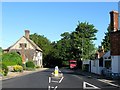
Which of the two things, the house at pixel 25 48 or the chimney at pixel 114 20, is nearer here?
the chimney at pixel 114 20

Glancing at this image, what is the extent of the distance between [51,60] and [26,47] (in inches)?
921

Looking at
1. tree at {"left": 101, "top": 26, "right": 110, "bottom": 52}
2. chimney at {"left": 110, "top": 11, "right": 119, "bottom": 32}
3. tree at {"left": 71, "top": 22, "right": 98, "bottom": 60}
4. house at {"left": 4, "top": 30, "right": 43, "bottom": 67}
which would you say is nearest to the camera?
chimney at {"left": 110, "top": 11, "right": 119, "bottom": 32}

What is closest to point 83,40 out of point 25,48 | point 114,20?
point 25,48

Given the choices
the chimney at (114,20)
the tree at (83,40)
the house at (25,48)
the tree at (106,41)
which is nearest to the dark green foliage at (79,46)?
the tree at (83,40)

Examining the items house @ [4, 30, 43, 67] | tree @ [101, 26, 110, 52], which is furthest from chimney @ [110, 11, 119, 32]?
house @ [4, 30, 43, 67]

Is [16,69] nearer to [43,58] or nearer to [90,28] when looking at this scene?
[90,28]

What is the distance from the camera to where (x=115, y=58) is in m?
41.0

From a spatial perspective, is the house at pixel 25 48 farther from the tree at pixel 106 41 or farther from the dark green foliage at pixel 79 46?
the tree at pixel 106 41

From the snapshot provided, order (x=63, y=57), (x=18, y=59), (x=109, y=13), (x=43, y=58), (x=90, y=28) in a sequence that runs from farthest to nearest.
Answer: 1. (x=43, y=58)
2. (x=63, y=57)
3. (x=90, y=28)
4. (x=18, y=59)
5. (x=109, y=13)

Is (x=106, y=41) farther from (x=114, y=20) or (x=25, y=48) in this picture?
(x=114, y=20)

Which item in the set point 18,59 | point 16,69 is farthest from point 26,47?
point 16,69

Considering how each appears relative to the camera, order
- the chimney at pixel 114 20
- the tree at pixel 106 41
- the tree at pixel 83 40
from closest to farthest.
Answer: the chimney at pixel 114 20
the tree at pixel 106 41
the tree at pixel 83 40

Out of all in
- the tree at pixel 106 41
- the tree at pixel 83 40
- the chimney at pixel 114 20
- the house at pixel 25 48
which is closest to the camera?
the chimney at pixel 114 20

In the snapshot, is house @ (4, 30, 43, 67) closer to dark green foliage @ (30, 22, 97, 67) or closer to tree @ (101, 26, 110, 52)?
dark green foliage @ (30, 22, 97, 67)
